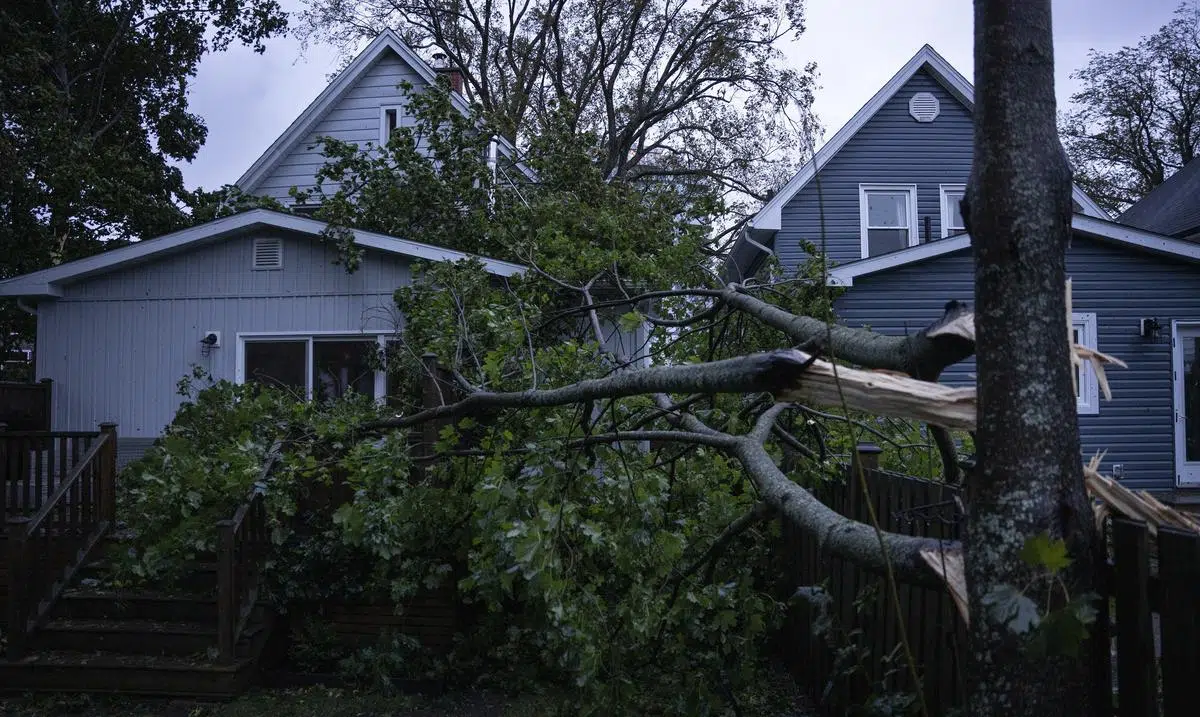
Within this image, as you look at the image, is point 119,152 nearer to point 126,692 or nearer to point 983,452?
point 126,692

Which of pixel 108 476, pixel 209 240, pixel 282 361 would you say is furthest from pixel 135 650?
pixel 209 240

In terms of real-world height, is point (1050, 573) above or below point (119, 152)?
below

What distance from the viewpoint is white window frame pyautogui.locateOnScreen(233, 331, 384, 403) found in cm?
1100

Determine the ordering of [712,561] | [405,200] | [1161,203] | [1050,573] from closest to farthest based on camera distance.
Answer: [1050,573] < [712,561] < [405,200] < [1161,203]

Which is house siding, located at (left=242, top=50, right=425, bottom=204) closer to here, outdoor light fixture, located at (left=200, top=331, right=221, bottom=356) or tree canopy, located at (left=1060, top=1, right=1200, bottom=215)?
outdoor light fixture, located at (left=200, top=331, right=221, bottom=356)

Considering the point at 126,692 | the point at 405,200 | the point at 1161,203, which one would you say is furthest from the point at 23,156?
the point at 1161,203

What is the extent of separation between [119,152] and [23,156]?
2225 millimetres

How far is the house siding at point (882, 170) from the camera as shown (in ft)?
56.7

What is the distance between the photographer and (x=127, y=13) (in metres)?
19.0

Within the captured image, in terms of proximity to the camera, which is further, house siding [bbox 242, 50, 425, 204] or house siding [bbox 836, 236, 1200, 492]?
house siding [bbox 242, 50, 425, 204]

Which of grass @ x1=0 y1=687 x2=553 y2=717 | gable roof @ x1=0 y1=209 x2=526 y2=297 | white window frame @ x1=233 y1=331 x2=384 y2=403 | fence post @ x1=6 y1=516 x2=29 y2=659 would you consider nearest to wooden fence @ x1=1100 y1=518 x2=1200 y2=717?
grass @ x1=0 y1=687 x2=553 y2=717

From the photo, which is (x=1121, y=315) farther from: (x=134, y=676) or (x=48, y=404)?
(x=48, y=404)

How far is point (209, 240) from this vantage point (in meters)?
11.2

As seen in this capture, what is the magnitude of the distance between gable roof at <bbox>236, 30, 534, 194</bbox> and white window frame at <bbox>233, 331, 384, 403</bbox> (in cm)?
564
